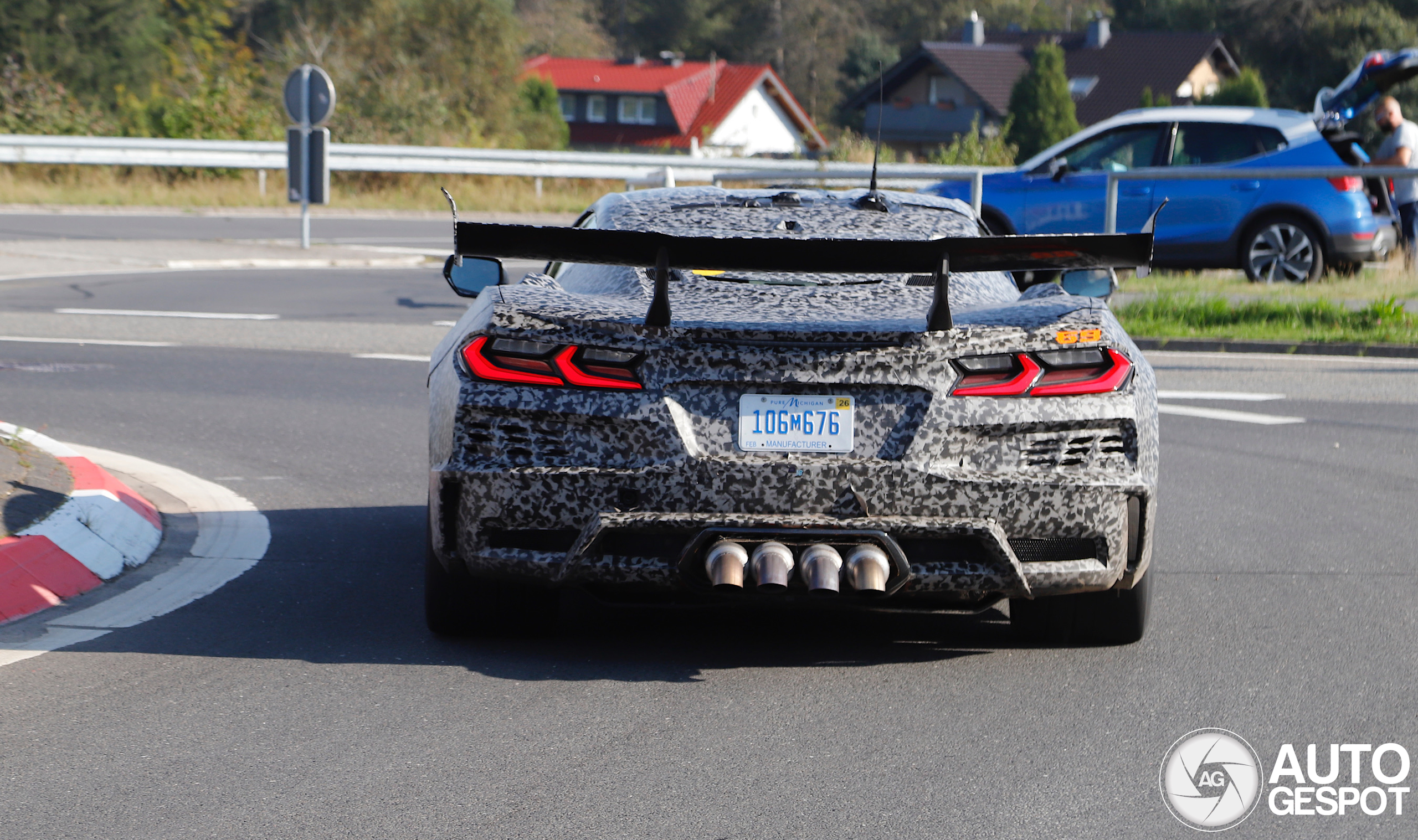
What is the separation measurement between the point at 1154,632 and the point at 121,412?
20.9 ft

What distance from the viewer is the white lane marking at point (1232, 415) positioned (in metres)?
9.99

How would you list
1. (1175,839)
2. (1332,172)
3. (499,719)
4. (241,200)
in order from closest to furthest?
(1175,839)
(499,719)
(1332,172)
(241,200)

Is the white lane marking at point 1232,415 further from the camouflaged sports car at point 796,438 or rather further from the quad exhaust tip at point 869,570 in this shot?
the quad exhaust tip at point 869,570

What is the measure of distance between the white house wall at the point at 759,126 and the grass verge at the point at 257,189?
60736 mm

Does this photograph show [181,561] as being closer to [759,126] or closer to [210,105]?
[210,105]

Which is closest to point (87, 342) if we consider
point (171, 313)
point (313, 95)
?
point (171, 313)

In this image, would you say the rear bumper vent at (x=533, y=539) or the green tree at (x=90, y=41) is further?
the green tree at (x=90, y=41)

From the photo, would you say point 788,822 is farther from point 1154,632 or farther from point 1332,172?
point 1332,172

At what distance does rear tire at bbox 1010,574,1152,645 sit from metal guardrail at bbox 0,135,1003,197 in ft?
68.4

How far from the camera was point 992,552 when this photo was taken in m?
4.47

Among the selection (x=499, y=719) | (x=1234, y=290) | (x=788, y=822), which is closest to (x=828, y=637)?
(x=499, y=719)

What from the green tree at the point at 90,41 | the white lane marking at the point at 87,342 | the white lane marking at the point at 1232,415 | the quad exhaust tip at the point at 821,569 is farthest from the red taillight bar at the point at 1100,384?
the green tree at the point at 90,41

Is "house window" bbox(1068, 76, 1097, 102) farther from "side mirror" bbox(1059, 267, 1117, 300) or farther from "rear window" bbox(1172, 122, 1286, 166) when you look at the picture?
"side mirror" bbox(1059, 267, 1117, 300)

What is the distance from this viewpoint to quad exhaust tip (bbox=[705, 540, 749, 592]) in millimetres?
4379
